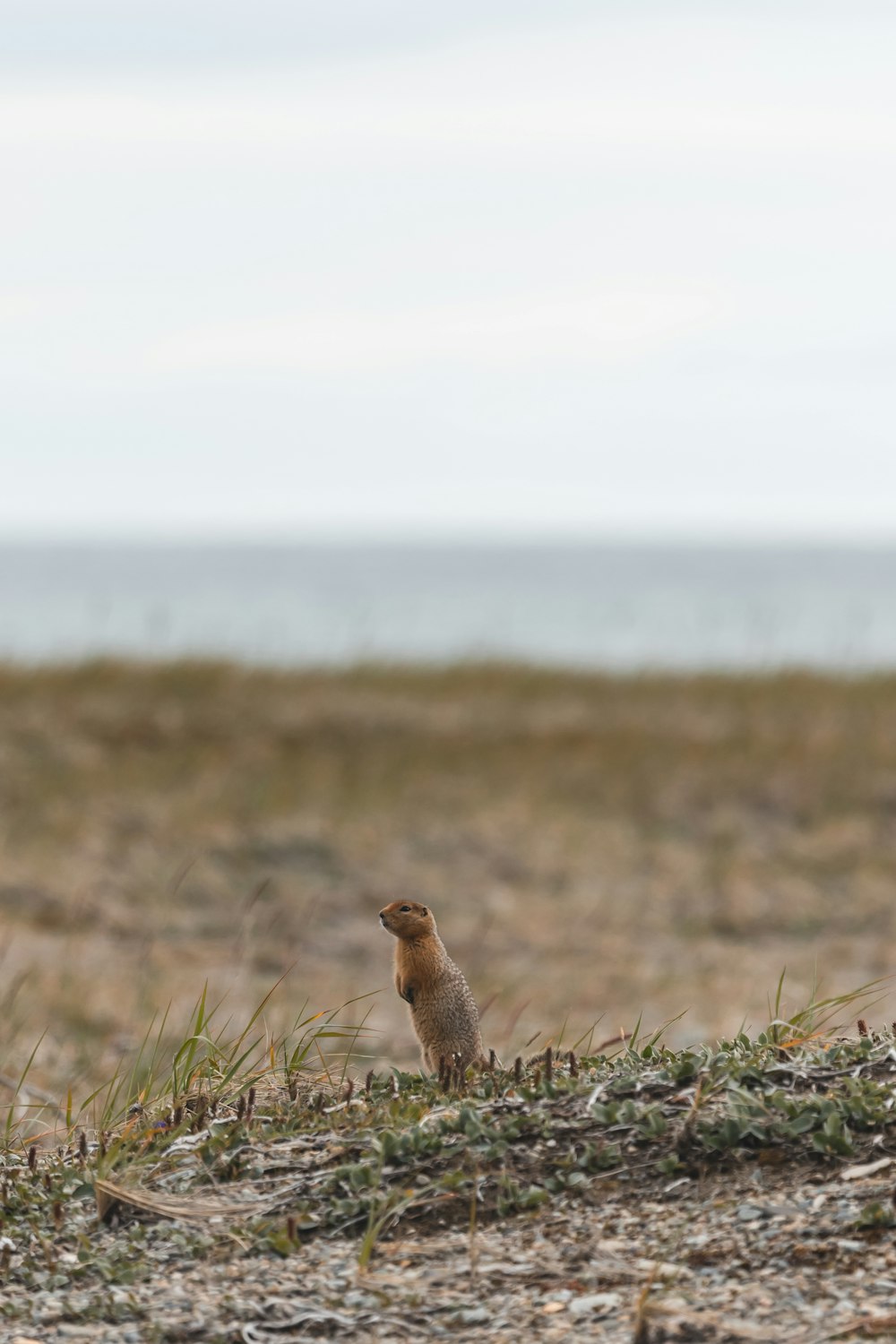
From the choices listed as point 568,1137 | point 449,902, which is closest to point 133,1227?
point 568,1137

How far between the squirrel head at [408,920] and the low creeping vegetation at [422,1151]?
31 centimetres

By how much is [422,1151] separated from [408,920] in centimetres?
67

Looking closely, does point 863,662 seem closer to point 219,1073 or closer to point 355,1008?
point 355,1008

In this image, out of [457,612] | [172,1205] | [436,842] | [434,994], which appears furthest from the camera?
[457,612]

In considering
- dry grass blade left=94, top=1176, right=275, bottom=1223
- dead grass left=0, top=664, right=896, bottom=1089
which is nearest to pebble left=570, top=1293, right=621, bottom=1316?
dry grass blade left=94, top=1176, right=275, bottom=1223

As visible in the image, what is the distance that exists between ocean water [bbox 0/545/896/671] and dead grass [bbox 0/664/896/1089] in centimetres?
175

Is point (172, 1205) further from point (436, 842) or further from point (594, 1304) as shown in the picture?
point (436, 842)

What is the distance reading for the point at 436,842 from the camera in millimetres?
13000

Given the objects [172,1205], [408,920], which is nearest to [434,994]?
[408,920]

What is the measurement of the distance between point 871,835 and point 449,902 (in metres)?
4.32

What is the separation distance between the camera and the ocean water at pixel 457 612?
21.3 m

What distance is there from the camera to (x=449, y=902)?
11938mm

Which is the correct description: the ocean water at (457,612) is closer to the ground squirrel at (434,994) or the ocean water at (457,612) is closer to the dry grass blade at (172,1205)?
the ground squirrel at (434,994)

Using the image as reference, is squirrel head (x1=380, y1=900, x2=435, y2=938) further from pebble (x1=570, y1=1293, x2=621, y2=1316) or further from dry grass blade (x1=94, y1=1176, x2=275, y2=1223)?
pebble (x1=570, y1=1293, x2=621, y2=1316)
